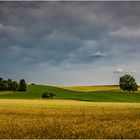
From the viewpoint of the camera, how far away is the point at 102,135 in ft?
42.3

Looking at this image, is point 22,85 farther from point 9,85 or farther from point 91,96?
point 91,96

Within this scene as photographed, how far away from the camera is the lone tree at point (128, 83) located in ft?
400

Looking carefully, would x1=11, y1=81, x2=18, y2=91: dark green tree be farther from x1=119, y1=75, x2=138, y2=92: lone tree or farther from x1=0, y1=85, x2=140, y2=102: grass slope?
x1=119, y1=75, x2=138, y2=92: lone tree

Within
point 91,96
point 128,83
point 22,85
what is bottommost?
point 91,96

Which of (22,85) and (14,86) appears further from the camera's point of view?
(14,86)

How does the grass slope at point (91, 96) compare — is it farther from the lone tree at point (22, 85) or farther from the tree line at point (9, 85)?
the tree line at point (9, 85)

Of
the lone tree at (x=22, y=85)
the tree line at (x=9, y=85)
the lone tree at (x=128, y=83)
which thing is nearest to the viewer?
the lone tree at (x=22, y=85)

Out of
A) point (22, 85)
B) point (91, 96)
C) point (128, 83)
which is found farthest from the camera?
point (128, 83)

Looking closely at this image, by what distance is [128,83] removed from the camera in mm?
122250

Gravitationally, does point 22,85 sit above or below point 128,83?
below

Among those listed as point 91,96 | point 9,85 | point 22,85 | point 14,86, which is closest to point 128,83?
point 91,96

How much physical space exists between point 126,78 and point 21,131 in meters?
111

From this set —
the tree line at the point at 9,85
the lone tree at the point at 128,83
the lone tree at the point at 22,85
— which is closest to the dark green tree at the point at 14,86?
the tree line at the point at 9,85

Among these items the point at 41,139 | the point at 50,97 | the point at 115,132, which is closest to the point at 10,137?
the point at 41,139
